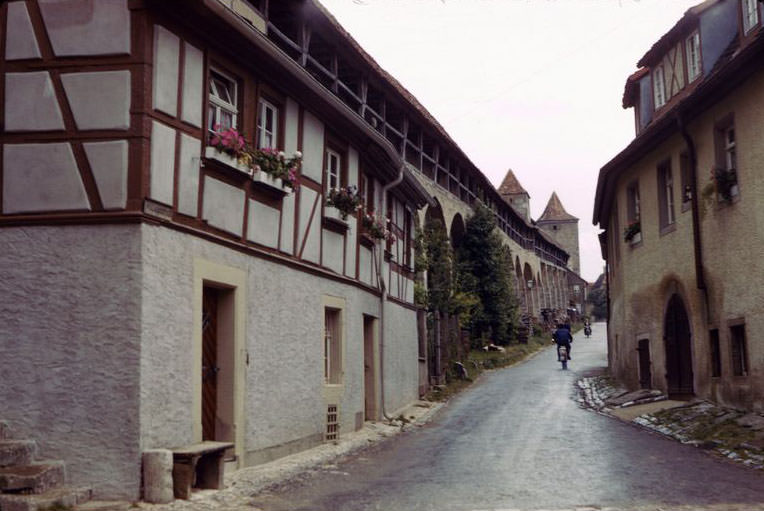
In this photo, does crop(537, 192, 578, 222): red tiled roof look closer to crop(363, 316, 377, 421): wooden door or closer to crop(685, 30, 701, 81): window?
crop(685, 30, 701, 81): window

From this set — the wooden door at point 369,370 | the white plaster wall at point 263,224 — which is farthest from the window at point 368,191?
the white plaster wall at point 263,224

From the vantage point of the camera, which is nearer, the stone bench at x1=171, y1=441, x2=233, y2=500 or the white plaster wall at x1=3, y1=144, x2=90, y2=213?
the stone bench at x1=171, y1=441, x2=233, y2=500

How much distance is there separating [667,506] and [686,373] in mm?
10757

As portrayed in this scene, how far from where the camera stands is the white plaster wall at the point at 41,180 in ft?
29.0

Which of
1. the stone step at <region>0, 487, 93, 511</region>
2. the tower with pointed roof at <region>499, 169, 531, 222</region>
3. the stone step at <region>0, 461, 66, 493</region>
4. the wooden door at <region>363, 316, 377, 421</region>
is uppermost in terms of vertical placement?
the tower with pointed roof at <region>499, 169, 531, 222</region>

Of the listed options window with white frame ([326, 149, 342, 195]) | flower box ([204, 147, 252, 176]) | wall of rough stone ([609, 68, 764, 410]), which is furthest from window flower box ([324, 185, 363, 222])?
wall of rough stone ([609, 68, 764, 410])

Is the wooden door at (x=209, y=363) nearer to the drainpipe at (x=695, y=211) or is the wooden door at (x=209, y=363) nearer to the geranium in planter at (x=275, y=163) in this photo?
the geranium in planter at (x=275, y=163)

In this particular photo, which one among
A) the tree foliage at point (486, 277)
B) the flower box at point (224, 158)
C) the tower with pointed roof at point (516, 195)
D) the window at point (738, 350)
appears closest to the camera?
the flower box at point (224, 158)

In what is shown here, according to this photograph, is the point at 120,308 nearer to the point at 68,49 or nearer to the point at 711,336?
the point at 68,49

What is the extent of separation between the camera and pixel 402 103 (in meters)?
22.7

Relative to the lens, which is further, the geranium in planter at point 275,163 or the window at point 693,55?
the window at point 693,55

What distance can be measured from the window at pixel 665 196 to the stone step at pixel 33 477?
1388 centimetres

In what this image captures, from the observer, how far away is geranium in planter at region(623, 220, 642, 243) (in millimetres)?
20480

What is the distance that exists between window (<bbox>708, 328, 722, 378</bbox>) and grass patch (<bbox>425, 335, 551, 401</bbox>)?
730 cm
